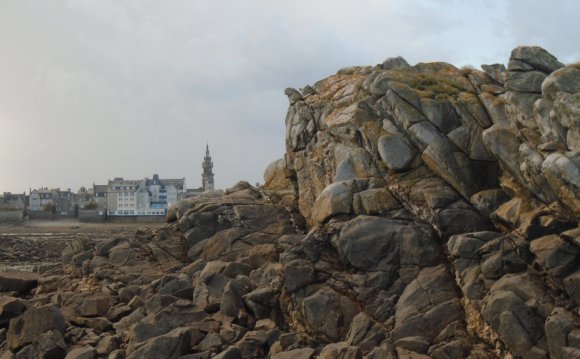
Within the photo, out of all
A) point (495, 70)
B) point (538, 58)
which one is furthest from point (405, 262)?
point (495, 70)

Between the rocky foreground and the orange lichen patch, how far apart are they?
3325 millimetres

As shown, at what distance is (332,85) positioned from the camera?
42750 mm

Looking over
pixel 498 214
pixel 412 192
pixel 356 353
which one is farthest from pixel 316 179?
pixel 356 353

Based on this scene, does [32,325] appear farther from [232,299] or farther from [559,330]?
[559,330]

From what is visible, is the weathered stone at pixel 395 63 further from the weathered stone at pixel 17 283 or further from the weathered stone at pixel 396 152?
the weathered stone at pixel 17 283

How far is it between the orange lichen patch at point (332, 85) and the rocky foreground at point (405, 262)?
3.32 metres

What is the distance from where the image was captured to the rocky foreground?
73.9 ft

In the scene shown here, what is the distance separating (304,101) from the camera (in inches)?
1686

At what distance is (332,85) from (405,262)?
767 inches

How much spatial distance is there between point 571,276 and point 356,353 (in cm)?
807

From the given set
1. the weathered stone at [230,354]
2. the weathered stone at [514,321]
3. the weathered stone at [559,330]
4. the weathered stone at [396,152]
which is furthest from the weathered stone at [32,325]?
the weathered stone at [559,330]

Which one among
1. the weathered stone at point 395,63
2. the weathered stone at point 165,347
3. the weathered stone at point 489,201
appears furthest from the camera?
the weathered stone at point 395,63

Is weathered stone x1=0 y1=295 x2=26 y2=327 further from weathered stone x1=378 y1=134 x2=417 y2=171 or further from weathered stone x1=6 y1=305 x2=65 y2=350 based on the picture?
weathered stone x1=378 y1=134 x2=417 y2=171

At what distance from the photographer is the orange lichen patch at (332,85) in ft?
133
